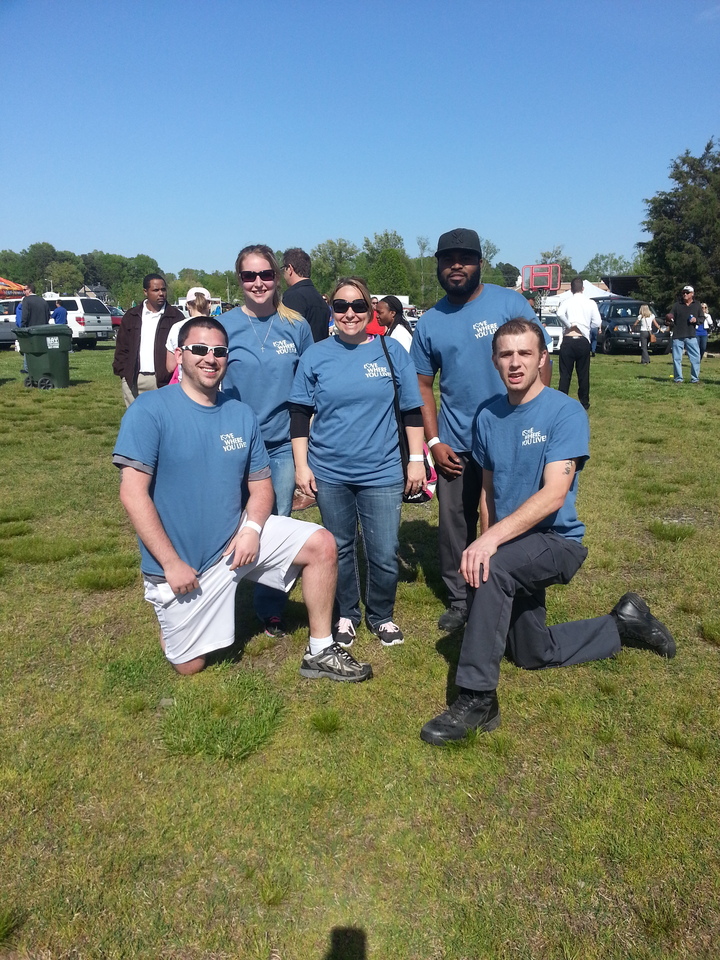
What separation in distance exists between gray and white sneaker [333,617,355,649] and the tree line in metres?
2.27

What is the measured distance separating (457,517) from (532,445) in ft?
3.70

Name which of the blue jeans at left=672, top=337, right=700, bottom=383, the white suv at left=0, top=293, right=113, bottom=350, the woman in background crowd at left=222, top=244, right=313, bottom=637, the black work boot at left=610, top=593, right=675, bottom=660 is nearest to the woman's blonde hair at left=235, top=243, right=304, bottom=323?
the woman in background crowd at left=222, top=244, right=313, bottom=637

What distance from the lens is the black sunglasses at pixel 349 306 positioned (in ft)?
13.1

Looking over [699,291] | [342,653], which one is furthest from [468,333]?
[699,291]

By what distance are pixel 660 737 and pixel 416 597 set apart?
203cm

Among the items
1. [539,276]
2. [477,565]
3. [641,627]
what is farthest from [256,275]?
[539,276]

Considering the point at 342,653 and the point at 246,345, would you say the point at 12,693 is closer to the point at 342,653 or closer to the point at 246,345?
the point at 342,653

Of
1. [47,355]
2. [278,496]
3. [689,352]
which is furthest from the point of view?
[689,352]

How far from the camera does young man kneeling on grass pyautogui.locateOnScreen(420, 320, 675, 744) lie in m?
3.34

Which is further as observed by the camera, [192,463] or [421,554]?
[421,554]

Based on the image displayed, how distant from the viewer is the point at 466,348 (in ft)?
14.3

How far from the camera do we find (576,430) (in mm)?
3529

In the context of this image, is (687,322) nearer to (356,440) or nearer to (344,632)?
(356,440)

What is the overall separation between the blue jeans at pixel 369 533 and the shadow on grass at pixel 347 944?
217 centimetres
